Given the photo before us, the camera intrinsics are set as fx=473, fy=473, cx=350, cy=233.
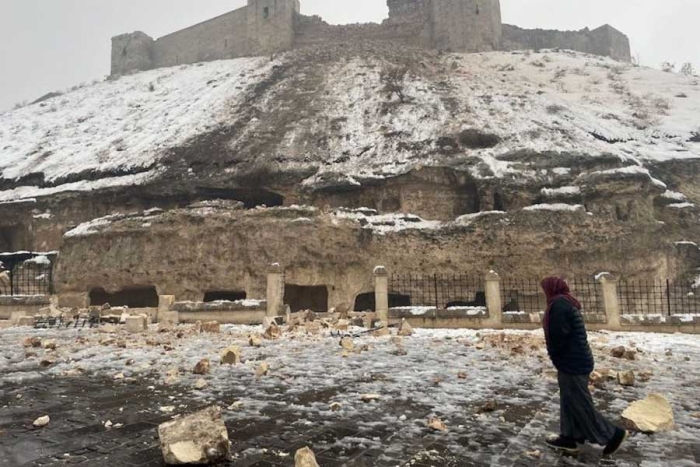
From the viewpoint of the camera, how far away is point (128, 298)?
25.9m

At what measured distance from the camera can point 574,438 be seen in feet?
14.0

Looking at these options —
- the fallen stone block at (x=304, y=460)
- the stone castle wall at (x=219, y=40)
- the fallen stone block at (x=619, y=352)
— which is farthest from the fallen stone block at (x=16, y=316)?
the stone castle wall at (x=219, y=40)

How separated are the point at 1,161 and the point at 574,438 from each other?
42.3m

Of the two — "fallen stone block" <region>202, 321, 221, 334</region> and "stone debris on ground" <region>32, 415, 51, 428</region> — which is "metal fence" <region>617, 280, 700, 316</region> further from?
"stone debris on ground" <region>32, 415, 51, 428</region>

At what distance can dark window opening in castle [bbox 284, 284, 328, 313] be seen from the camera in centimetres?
2438

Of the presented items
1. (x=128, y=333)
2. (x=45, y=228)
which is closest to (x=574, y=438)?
(x=128, y=333)

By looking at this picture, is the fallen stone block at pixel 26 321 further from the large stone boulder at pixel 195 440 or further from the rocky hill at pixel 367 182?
the large stone boulder at pixel 195 440

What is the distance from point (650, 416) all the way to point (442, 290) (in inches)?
717

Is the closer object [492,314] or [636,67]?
[492,314]

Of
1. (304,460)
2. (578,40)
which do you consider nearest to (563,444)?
(304,460)

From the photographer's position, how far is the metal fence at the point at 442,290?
2249cm

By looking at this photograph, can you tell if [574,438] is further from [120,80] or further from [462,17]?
[120,80]

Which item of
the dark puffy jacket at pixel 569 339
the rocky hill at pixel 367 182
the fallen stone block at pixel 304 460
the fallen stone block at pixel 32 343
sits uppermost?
Answer: the rocky hill at pixel 367 182

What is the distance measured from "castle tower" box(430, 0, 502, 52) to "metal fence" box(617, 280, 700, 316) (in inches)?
1190
